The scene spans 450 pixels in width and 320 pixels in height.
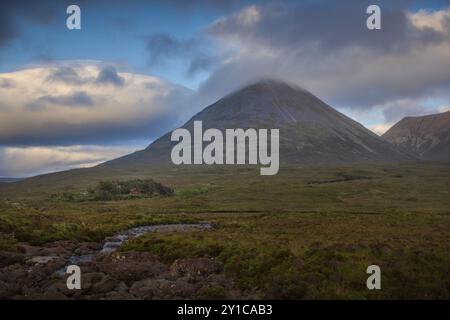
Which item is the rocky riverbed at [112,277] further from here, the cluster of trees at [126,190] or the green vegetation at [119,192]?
the cluster of trees at [126,190]

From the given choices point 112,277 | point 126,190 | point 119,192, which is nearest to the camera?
point 112,277

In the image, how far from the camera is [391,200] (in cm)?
12562

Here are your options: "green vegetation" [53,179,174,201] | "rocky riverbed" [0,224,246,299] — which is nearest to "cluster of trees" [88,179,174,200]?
"green vegetation" [53,179,174,201]

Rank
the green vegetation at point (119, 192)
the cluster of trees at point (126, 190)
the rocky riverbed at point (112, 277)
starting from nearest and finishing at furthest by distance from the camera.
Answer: the rocky riverbed at point (112, 277)
the green vegetation at point (119, 192)
the cluster of trees at point (126, 190)

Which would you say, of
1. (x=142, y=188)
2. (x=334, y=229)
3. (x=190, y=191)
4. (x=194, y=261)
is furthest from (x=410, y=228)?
(x=142, y=188)

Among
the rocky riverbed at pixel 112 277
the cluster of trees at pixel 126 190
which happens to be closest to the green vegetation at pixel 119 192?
the cluster of trees at pixel 126 190

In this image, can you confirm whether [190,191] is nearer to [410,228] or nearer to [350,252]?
[410,228]

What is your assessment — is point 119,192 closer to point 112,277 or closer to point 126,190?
point 126,190

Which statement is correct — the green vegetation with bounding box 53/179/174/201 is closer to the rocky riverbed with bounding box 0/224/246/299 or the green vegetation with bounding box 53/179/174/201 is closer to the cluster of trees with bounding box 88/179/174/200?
the cluster of trees with bounding box 88/179/174/200

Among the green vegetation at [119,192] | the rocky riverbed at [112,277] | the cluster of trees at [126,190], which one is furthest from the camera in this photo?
the cluster of trees at [126,190]

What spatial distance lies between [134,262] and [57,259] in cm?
830

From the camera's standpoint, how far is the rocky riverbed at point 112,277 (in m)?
29.6

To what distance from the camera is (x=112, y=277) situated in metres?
34.3

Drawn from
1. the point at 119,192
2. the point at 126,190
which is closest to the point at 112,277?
the point at 119,192
